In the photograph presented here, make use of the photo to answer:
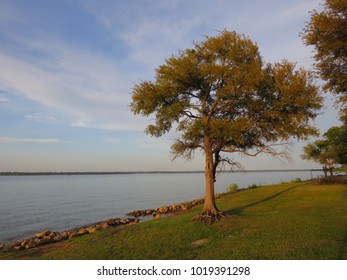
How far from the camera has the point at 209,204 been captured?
1859 cm

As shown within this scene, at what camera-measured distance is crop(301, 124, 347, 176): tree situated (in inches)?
1849

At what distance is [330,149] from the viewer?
49750 mm

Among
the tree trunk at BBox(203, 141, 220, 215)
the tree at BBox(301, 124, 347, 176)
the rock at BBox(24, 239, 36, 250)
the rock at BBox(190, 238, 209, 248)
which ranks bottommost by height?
the rock at BBox(24, 239, 36, 250)

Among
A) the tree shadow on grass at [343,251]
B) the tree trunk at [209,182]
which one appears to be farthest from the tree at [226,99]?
the tree shadow on grass at [343,251]

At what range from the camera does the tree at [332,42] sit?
17.7m

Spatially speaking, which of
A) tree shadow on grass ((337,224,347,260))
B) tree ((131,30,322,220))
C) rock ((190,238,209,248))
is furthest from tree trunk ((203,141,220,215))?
tree shadow on grass ((337,224,347,260))

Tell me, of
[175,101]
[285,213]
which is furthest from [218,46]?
[285,213]

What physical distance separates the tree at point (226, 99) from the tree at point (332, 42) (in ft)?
9.12

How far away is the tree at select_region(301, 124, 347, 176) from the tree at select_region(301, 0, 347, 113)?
31.5m

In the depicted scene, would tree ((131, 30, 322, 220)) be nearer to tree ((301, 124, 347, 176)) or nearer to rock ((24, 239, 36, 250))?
rock ((24, 239, 36, 250))

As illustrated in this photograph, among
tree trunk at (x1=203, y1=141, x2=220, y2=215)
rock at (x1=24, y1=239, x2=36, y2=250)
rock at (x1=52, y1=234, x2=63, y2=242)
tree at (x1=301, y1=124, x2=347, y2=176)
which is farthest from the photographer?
tree at (x1=301, y1=124, x2=347, y2=176)

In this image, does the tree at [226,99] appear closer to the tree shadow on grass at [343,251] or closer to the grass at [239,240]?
the grass at [239,240]

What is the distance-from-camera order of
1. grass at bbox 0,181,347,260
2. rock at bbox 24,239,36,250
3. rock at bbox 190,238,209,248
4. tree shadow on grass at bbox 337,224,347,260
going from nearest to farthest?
1. tree shadow on grass at bbox 337,224,347,260
2. grass at bbox 0,181,347,260
3. rock at bbox 190,238,209,248
4. rock at bbox 24,239,36,250
